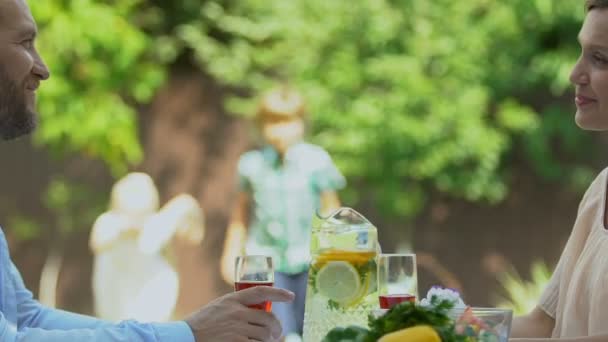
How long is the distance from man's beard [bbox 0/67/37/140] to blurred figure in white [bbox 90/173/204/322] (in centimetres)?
380

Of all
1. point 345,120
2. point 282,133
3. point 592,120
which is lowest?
point 592,120

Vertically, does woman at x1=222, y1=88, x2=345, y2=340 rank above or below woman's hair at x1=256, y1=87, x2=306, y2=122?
→ below

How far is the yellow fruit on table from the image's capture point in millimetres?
1344

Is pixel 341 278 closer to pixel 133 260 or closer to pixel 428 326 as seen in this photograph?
pixel 428 326

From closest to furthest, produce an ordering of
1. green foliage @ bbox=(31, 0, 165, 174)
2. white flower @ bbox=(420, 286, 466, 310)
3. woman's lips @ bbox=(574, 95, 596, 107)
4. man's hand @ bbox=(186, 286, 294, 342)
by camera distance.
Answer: white flower @ bbox=(420, 286, 466, 310), man's hand @ bbox=(186, 286, 294, 342), woman's lips @ bbox=(574, 95, 596, 107), green foliage @ bbox=(31, 0, 165, 174)

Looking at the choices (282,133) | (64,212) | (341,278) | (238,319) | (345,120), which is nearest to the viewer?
(238,319)

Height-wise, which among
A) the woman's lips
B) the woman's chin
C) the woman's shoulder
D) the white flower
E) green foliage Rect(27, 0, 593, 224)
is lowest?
the white flower

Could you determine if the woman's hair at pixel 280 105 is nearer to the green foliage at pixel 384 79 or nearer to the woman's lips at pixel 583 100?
the green foliage at pixel 384 79

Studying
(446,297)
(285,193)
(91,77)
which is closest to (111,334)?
(446,297)

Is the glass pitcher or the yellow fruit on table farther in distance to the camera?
the glass pitcher

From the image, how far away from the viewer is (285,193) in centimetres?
484

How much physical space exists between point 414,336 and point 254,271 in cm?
51

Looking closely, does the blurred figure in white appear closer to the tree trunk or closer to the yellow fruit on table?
the tree trunk

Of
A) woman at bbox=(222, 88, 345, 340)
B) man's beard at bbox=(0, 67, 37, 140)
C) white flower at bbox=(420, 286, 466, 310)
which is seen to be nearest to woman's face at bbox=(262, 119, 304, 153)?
woman at bbox=(222, 88, 345, 340)
